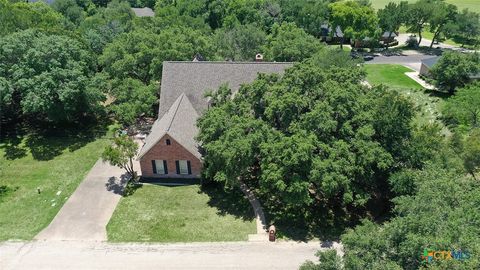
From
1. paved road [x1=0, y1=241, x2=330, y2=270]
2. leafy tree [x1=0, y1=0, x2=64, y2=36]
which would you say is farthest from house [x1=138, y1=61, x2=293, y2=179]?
leafy tree [x1=0, y1=0, x2=64, y2=36]

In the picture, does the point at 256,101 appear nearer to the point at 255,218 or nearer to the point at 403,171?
the point at 255,218

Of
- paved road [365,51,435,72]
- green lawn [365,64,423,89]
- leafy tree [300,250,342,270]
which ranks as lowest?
green lawn [365,64,423,89]

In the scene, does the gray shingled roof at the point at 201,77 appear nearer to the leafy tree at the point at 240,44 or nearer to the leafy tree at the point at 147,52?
the leafy tree at the point at 147,52

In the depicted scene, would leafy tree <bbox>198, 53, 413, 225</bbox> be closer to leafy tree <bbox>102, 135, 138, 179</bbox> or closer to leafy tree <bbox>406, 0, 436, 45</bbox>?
leafy tree <bbox>102, 135, 138, 179</bbox>

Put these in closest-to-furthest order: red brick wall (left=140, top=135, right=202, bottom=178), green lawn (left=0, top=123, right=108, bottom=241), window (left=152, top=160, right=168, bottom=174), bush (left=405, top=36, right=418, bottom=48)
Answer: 1. green lawn (left=0, top=123, right=108, bottom=241)
2. red brick wall (left=140, top=135, right=202, bottom=178)
3. window (left=152, top=160, right=168, bottom=174)
4. bush (left=405, top=36, right=418, bottom=48)

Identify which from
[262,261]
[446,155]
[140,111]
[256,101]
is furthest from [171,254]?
[446,155]

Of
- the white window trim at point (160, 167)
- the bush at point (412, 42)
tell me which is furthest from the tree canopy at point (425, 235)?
the bush at point (412, 42)
